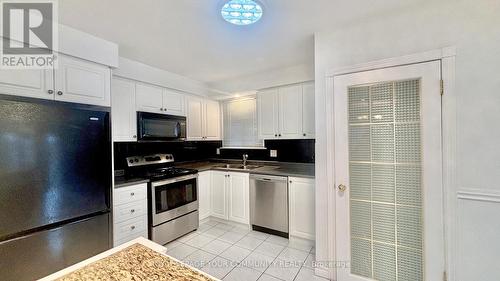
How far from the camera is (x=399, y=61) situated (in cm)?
167

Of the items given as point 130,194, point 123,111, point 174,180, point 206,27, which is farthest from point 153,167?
point 206,27

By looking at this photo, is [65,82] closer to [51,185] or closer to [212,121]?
[51,185]

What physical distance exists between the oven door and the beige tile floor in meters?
0.39

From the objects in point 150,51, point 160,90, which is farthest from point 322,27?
point 160,90

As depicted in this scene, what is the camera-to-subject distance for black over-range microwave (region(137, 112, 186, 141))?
8.84 ft

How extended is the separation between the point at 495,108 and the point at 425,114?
0.38m

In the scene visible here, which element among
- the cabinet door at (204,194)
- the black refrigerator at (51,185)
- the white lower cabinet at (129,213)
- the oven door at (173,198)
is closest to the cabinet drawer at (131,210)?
the white lower cabinet at (129,213)

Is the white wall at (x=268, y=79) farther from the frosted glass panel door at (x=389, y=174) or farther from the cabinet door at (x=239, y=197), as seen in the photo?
the cabinet door at (x=239, y=197)

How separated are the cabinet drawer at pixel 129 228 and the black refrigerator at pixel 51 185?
9.1 inches

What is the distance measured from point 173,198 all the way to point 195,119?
142 cm

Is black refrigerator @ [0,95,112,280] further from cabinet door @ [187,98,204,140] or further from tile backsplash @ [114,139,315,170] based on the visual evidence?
cabinet door @ [187,98,204,140]

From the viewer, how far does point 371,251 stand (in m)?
1.82

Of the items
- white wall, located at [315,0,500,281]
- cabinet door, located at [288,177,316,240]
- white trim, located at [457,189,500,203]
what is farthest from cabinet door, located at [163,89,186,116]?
white trim, located at [457,189,500,203]

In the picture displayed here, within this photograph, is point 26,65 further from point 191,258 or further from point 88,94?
point 191,258
